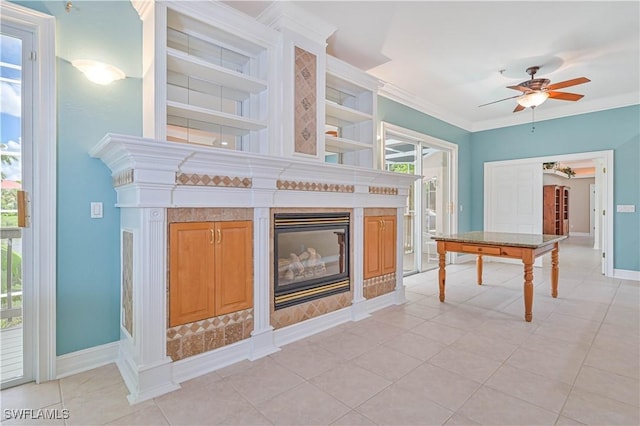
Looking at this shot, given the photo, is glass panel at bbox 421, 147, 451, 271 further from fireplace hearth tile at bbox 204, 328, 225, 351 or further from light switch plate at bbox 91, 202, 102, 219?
light switch plate at bbox 91, 202, 102, 219

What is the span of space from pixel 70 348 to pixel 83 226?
829 millimetres

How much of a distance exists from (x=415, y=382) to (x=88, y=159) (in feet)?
8.70

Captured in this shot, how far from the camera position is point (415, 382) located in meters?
2.00

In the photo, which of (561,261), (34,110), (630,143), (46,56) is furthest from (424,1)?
(561,261)

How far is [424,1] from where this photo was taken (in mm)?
2578

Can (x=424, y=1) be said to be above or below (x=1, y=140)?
above

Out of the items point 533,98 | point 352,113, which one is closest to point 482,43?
point 533,98

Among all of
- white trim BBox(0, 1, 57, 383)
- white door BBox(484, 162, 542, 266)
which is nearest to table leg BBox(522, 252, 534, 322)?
white door BBox(484, 162, 542, 266)

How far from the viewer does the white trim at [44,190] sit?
2.00m

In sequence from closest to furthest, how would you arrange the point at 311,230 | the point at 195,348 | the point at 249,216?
the point at 195,348 → the point at 249,216 → the point at 311,230

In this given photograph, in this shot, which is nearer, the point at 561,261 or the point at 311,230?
the point at 311,230

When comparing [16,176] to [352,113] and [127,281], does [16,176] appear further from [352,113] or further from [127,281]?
[352,113]

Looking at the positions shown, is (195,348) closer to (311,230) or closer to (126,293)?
(126,293)

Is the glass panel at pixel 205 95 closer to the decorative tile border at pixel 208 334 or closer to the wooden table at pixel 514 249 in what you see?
the decorative tile border at pixel 208 334
